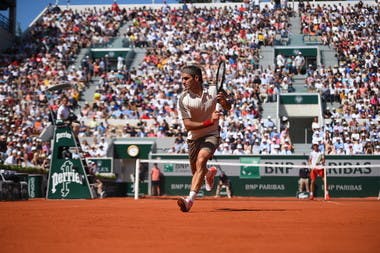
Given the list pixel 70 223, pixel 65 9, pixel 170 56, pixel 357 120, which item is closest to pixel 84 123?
pixel 170 56

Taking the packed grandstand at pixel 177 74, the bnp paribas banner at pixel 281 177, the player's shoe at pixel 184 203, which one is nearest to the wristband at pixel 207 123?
the player's shoe at pixel 184 203

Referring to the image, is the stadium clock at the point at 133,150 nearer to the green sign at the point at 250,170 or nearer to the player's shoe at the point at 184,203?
the green sign at the point at 250,170

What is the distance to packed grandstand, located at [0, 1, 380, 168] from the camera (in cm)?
2677

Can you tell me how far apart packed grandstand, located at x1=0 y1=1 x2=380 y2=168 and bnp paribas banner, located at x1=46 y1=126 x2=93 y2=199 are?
8202 millimetres

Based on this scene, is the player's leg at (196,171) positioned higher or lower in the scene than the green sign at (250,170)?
higher

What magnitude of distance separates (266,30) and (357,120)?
11.4 meters

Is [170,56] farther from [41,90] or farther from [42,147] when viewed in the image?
[42,147]

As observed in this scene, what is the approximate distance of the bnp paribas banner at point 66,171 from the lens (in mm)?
15289

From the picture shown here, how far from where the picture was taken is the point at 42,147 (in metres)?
27.1

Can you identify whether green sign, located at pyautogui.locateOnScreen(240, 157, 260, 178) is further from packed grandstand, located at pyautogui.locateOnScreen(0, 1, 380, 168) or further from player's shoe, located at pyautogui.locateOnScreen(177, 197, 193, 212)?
player's shoe, located at pyautogui.locateOnScreen(177, 197, 193, 212)

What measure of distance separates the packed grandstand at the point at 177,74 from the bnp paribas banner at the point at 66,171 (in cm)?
820

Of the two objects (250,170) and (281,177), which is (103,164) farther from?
(281,177)

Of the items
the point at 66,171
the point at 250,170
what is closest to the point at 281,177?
the point at 250,170

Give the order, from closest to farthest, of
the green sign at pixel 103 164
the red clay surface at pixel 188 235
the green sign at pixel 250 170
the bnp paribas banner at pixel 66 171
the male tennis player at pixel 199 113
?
the red clay surface at pixel 188 235
the male tennis player at pixel 199 113
the bnp paribas banner at pixel 66 171
the green sign at pixel 250 170
the green sign at pixel 103 164
